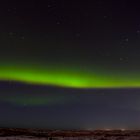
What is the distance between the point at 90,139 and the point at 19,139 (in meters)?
10.9

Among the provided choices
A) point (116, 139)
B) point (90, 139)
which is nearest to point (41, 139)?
point (90, 139)

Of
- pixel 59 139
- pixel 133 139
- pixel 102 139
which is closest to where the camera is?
pixel 133 139

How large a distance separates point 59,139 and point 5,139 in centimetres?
784

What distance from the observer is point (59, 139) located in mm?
53875

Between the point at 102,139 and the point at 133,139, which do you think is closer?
the point at 133,139

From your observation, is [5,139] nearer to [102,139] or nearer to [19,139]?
[19,139]

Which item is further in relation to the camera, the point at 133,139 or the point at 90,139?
the point at 90,139

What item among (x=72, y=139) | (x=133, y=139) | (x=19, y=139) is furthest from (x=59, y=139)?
(x=133, y=139)

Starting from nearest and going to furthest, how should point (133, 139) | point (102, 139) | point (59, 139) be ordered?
1. point (133, 139)
2. point (59, 139)
3. point (102, 139)

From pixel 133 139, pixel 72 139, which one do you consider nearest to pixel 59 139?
pixel 72 139

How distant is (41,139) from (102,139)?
9.96 m

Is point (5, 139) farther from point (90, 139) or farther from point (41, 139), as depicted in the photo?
point (90, 139)

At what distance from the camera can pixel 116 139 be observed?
5628 centimetres

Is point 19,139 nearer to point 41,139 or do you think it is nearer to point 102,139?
point 41,139
